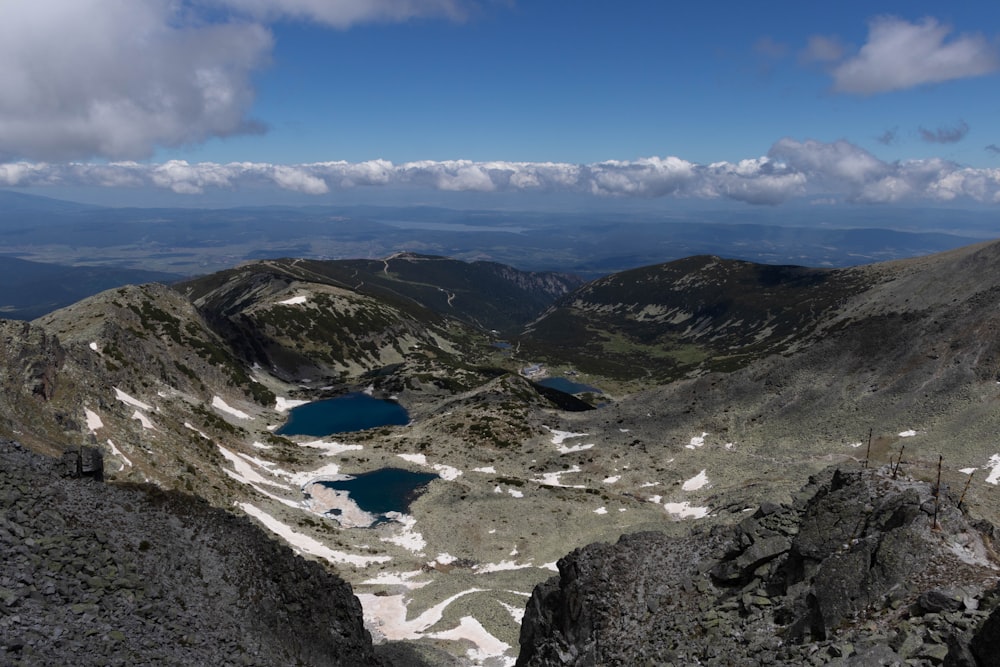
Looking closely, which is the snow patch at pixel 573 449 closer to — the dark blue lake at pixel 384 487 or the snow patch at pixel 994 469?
the dark blue lake at pixel 384 487

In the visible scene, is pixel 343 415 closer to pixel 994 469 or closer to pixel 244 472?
pixel 244 472

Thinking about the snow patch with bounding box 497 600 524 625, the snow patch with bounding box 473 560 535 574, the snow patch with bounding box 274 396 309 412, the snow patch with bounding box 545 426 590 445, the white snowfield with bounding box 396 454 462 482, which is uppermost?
the snow patch with bounding box 497 600 524 625

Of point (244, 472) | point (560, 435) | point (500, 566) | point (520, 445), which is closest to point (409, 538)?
point (500, 566)

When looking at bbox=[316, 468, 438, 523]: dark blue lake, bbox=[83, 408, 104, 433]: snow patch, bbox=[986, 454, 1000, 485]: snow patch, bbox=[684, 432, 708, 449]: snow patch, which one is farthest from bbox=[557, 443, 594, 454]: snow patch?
bbox=[83, 408, 104, 433]: snow patch

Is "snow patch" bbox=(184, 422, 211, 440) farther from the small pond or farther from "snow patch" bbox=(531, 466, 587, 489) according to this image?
"snow patch" bbox=(531, 466, 587, 489)

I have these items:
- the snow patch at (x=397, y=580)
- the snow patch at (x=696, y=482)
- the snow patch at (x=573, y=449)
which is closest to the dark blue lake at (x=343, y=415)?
the snow patch at (x=573, y=449)

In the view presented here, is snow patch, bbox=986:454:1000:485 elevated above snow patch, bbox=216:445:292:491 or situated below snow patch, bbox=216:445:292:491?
above

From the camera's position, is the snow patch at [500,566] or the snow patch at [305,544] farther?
the snow patch at [305,544]

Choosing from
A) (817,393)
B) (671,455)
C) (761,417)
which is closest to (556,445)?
(671,455)
